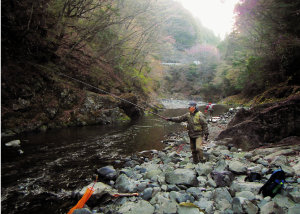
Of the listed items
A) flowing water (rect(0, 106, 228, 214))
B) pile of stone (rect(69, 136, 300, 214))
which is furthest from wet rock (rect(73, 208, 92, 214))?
flowing water (rect(0, 106, 228, 214))

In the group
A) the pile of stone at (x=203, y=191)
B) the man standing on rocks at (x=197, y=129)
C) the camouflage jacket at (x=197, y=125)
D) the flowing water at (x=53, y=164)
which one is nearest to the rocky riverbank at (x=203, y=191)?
the pile of stone at (x=203, y=191)

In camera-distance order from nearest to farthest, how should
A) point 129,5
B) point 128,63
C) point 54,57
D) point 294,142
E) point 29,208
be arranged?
1. point 29,208
2. point 294,142
3. point 54,57
4. point 129,5
5. point 128,63

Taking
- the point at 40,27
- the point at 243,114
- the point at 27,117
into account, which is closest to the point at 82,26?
the point at 40,27

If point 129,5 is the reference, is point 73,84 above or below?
below

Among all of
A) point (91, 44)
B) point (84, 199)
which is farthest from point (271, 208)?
point (91, 44)

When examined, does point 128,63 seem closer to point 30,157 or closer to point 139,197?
point 30,157

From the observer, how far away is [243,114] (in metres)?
7.47

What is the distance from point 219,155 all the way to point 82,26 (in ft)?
38.8

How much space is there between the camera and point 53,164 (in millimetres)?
5223

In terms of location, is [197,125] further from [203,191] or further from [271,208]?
[271,208]

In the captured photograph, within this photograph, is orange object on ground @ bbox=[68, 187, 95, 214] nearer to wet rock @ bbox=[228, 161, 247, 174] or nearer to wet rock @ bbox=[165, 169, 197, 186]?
wet rock @ bbox=[165, 169, 197, 186]

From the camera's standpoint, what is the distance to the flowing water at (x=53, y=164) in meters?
3.46

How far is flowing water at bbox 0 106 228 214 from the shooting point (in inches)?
136

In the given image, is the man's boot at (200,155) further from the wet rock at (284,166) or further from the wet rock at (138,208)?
the wet rock at (138,208)
